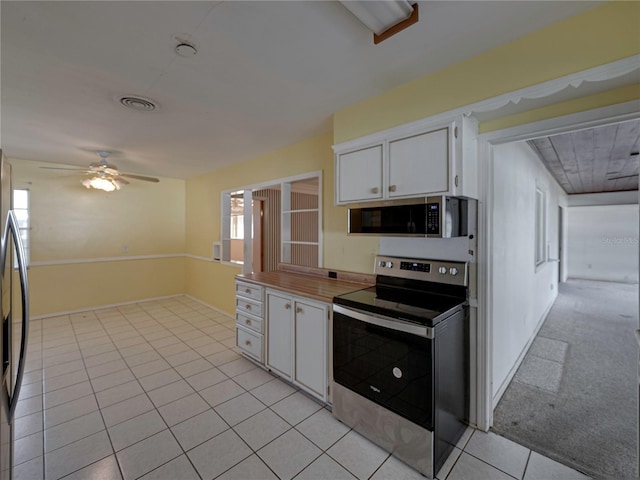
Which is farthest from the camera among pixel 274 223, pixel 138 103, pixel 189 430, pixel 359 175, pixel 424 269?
pixel 274 223

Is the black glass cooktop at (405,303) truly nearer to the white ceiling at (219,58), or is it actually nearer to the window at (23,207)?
the white ceiling at (219,58)

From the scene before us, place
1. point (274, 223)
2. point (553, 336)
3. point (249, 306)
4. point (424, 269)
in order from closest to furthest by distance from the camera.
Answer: point (424, 269), point (249, 306), point (553, 336), point (274, 223)

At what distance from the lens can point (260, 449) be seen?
1839 millimetres

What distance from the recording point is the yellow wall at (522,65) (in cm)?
134

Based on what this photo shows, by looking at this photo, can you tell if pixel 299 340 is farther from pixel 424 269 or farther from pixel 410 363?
pixel 424 269

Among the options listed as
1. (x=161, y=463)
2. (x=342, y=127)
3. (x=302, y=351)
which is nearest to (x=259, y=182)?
(x=342, y=127)

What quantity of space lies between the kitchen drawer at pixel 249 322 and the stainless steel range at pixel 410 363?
41.4 inches

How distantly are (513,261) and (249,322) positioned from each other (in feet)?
8.94

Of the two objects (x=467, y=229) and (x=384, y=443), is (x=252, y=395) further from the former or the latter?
(x=467, y=229)

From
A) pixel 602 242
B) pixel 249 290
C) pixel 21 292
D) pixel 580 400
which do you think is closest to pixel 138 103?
pixel 21 292

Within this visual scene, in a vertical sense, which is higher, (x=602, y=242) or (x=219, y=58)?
(x=219, y=58)

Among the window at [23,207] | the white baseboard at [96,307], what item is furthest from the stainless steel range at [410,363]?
the window at [23,207]

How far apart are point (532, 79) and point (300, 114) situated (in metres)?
1.78

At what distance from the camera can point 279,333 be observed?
2.61 metres
